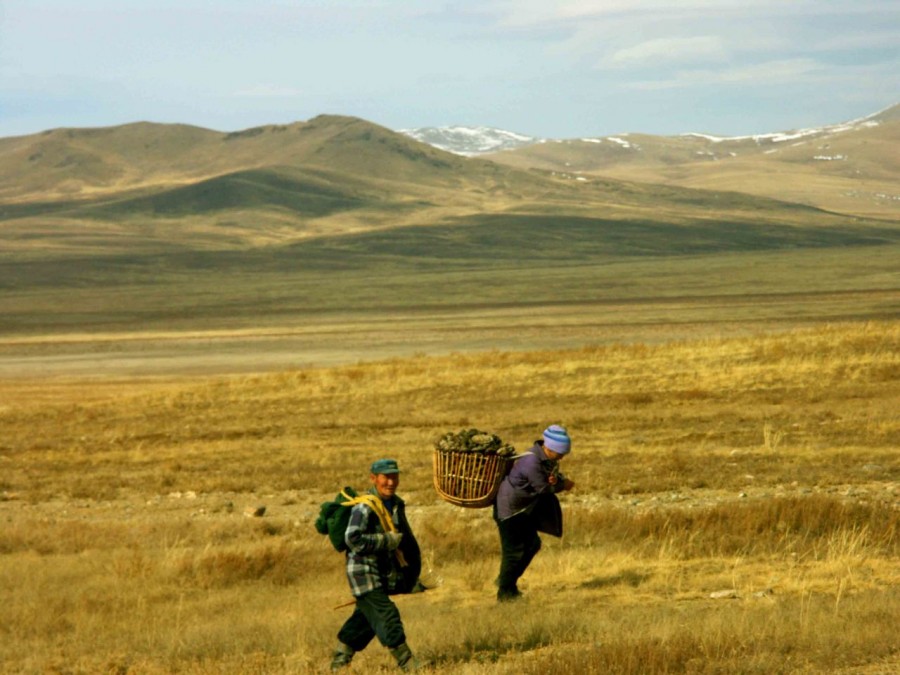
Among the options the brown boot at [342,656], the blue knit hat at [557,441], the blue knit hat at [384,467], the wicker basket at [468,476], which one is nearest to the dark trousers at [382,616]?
the brown boot at [342,656]

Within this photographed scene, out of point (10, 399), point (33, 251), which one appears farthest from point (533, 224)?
point (10, 399)

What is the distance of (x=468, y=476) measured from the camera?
882cm

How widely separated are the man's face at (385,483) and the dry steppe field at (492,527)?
1109 millimetres

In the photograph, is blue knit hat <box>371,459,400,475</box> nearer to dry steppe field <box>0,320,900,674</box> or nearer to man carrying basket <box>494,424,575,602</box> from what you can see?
dry steppe field <box>0,320,900,674</box>

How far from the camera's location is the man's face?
7535 mm

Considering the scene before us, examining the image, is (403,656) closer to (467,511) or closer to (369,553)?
(369,553)

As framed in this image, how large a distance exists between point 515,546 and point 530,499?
45cm

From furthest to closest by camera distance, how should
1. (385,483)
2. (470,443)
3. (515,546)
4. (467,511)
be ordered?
(467,511)
(515,546)
(470,443)
(385,483)

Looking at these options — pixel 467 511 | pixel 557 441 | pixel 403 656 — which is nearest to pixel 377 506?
pixel 403 656

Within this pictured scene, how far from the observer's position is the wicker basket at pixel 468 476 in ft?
28.8

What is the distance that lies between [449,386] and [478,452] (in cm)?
1908

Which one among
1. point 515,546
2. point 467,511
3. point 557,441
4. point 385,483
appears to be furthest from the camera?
point 467,511

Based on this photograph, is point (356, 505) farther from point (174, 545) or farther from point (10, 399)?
point (10, 399)

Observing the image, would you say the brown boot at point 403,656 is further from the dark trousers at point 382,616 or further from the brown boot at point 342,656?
the brown boot at point 342,656
